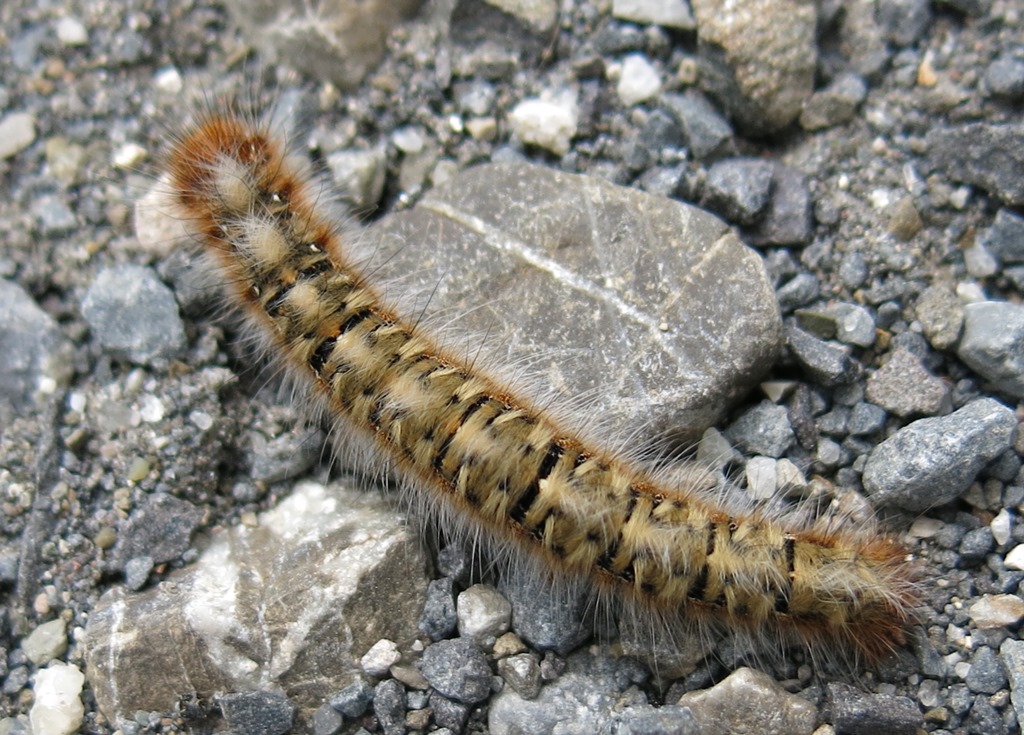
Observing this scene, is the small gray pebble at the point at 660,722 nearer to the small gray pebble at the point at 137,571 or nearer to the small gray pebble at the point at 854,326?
the small gray pebble at the point at 854,326

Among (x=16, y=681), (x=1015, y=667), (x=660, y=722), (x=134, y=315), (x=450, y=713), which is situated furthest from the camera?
(x=134, y=315)

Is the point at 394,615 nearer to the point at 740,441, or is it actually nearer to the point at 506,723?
the point at 506,723

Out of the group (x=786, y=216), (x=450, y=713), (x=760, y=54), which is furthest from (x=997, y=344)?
(x=450, y=713)

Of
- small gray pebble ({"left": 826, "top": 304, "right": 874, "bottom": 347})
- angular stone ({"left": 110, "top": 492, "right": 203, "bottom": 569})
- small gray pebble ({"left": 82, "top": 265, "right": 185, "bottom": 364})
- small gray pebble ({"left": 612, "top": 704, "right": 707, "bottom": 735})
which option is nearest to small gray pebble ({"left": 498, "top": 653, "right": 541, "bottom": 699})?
small gray pebble ({"left": 612, "top": 704, "right": 707, "bottom": 735})

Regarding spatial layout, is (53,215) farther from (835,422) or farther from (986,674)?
(986,674)

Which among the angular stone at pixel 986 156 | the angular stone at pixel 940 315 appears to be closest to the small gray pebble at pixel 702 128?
the angular stone at pixel 986 156

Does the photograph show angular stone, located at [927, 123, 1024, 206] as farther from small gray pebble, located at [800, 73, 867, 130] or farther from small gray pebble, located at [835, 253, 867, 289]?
small gray pebble, located at [835, 253, 867, 289]
